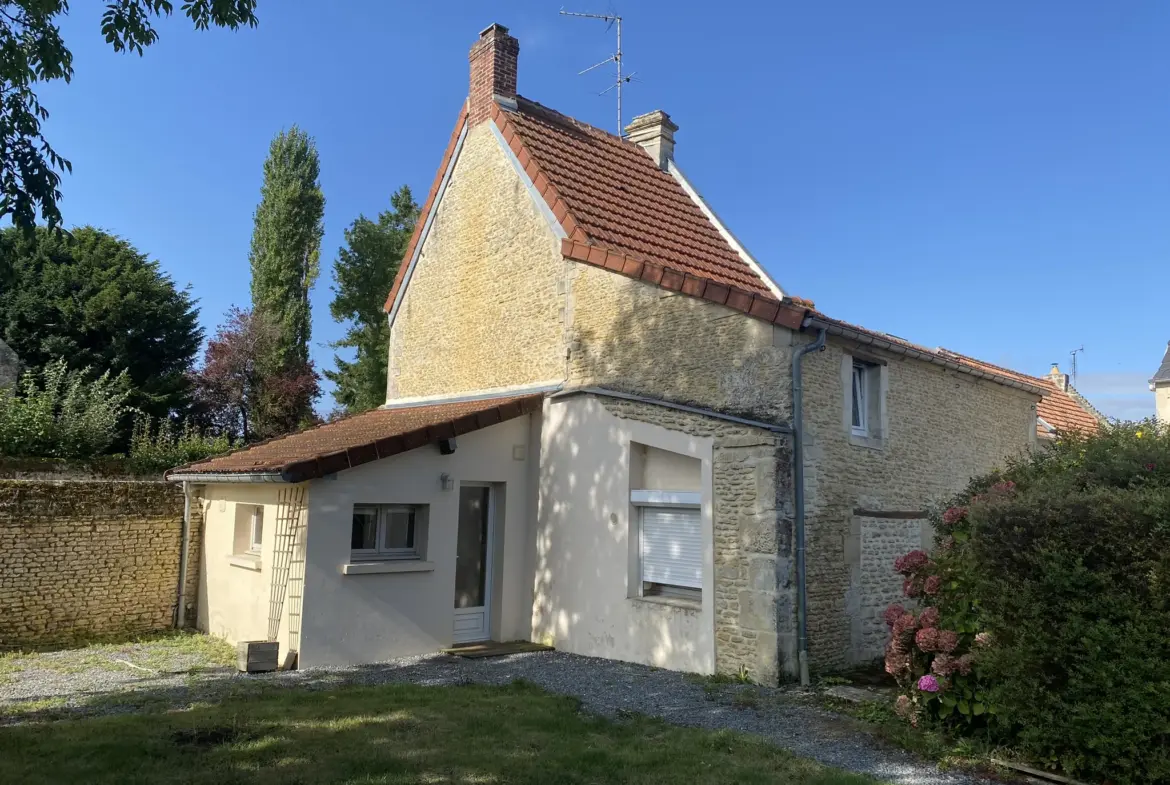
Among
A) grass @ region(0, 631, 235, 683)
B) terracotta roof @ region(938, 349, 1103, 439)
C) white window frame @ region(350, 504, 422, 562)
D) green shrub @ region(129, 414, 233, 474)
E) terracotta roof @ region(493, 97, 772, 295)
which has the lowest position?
grass @ region(0, 631, 235, 683)

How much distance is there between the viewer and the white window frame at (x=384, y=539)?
10315mm

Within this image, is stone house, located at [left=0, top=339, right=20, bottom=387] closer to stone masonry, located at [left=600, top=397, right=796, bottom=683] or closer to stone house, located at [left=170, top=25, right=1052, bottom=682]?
stone house, located at [left=170, top=25, right=1052, bottom=682]

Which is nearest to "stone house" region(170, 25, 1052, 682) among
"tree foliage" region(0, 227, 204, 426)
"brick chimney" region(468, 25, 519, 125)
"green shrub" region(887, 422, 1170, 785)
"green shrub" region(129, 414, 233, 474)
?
"brick chimney" region(468, 25, 519, 125)

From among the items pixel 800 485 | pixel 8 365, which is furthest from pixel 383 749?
pixel 8 365

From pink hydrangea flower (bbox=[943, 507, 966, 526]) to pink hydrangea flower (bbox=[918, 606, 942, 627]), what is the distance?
2.63 feet

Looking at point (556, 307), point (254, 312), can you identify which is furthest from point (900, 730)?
point (254, 312)

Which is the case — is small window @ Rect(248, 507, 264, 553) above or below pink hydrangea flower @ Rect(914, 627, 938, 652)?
above

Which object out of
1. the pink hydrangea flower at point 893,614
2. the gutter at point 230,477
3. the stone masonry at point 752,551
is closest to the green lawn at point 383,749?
the pink hydrangea flower at point 893,614

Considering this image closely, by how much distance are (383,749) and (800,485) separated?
5.34 m

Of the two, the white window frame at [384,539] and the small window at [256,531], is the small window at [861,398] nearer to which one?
the white window frame at [384,539]

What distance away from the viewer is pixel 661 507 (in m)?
10.3

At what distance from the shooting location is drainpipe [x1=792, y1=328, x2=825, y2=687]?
29.7 ft

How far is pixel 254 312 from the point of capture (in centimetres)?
3031

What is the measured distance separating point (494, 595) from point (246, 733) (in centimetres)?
526
